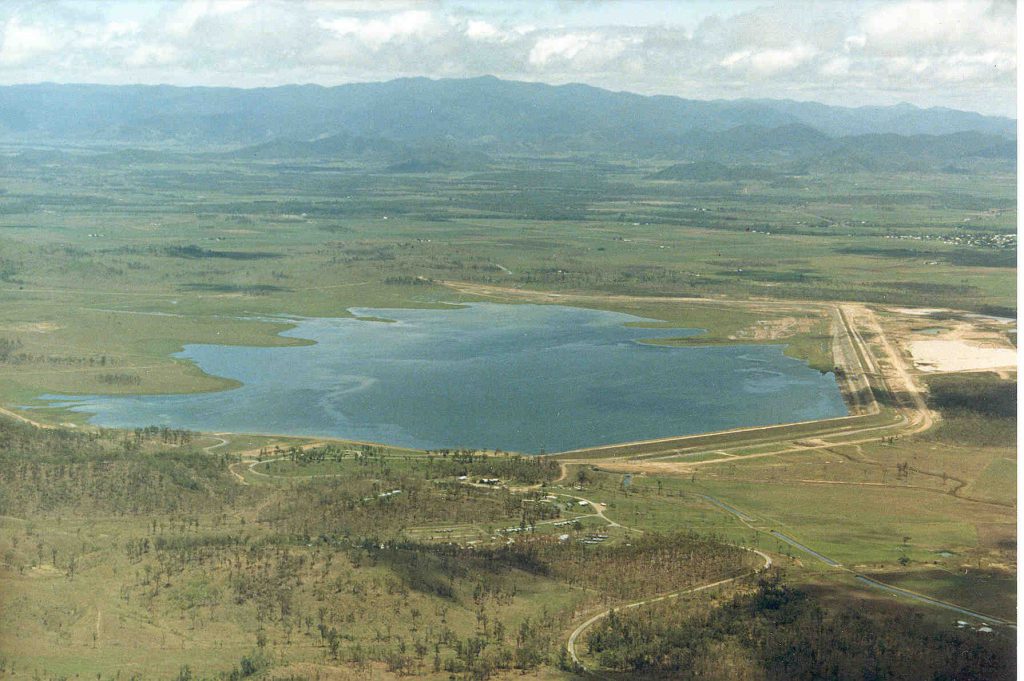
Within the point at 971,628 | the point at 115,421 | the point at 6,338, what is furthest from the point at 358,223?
the point at 971,628

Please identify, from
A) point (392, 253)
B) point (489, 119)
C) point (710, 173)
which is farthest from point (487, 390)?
point (489, 119)

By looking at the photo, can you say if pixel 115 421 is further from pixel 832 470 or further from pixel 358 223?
pixel 358 223

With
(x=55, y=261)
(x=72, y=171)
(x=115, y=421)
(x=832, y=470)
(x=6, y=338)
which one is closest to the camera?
(x=832, y=470)

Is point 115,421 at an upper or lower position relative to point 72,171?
lower

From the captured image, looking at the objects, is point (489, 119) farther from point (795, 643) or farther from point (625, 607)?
point (795, 643)

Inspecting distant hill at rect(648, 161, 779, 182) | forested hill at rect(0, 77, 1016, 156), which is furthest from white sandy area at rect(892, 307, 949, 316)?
forested hill at rect(0, 77, 1016, 156)

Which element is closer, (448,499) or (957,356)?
(448,499)
